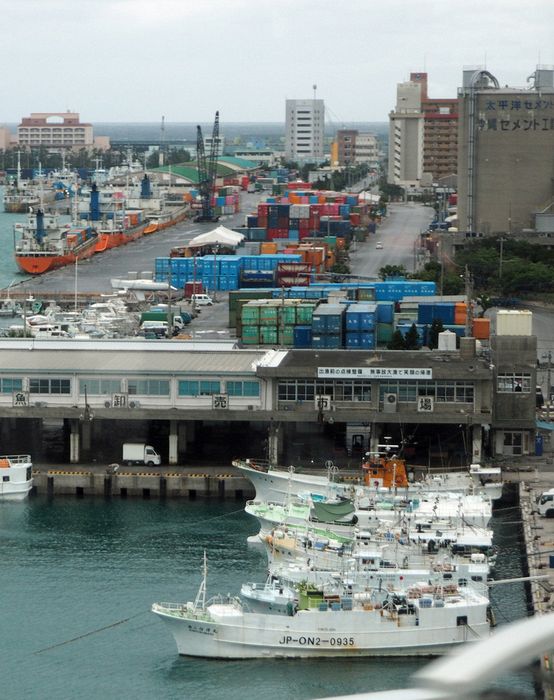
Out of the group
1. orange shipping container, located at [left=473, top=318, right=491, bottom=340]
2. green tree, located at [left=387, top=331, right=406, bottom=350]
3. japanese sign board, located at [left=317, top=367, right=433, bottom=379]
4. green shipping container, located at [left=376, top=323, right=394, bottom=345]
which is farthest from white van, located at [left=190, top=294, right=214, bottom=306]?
japanese sign board, located at [left=317, top=367, right=433, bottom=379]

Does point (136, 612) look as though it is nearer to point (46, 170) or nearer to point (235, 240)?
point (235, 240)

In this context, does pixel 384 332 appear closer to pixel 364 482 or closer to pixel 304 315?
pixel 304 315

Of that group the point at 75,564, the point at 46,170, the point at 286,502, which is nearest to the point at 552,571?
the point at 286,502

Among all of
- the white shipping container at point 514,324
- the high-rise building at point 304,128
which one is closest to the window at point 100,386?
the white shipping container at point 514,324

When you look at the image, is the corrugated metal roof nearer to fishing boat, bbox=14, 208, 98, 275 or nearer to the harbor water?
the harbor water

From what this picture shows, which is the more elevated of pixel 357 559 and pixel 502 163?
pixel 502 163

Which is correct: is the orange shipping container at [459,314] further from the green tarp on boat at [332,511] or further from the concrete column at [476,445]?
the green tarp on boat at [332,511]
